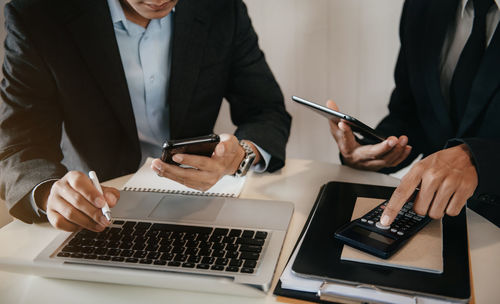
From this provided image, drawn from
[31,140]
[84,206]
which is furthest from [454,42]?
[31,140]

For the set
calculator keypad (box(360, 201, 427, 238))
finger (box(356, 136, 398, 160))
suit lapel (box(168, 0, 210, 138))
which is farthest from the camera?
suit lapel (box(168, 0, 210, 138))

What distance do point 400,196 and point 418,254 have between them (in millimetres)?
108

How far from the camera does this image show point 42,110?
3.63ft

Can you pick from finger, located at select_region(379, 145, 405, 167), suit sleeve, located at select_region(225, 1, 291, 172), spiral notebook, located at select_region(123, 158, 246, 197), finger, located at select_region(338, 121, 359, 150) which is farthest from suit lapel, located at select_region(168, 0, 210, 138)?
finger, located at select_region(379, 145, 405, 167)

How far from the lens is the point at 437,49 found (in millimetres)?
1161

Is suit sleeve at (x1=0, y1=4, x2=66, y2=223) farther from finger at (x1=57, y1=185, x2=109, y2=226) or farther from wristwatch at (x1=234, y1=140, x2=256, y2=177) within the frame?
wristwatch at (x1=234, y1=140, x2=256, y2=177)

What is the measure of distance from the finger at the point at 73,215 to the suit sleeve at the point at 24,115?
165 mm

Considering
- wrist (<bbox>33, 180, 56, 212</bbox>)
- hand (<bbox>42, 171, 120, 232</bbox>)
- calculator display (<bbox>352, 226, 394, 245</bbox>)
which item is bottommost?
calculator display (<bbox>352, 226, 394, 245</bbox>)

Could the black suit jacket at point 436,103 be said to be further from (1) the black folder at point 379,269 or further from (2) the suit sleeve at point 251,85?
(2) the suit sleeve at point 251,85

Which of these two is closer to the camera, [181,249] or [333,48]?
[181,249]

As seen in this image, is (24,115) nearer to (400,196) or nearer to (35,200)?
(35,200)

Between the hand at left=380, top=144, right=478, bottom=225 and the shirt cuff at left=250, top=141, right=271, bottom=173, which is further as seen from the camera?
the shirt cuff at left=250, top=141, right=271, bottom=173

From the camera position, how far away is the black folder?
1.87 feet

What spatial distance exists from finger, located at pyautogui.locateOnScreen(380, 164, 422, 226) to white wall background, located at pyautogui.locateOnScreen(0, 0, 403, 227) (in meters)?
1.01
